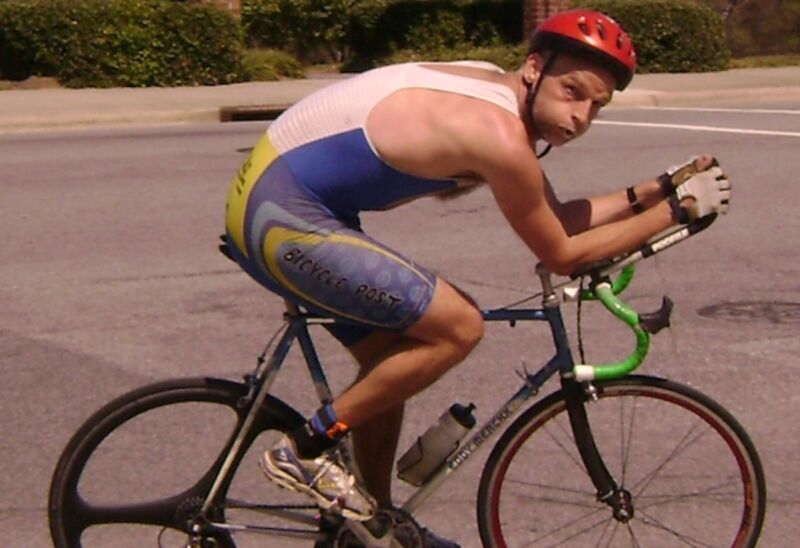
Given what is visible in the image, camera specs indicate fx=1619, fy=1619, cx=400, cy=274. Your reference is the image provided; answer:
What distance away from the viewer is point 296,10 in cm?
2675

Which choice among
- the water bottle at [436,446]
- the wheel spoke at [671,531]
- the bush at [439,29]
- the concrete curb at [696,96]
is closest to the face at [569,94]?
the water bottle at [436,446]

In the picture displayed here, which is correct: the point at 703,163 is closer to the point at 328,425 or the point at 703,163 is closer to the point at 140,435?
the point at 328,425

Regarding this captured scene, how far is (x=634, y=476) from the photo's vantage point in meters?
4.66

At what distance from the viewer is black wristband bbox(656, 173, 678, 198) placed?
4.16 m

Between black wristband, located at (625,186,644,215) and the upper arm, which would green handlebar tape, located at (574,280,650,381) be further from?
black wristband, located at (625,186,644,215)

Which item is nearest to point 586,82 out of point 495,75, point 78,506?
point 495,75

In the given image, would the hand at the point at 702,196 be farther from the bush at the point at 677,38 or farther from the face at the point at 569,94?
the bush at the point at 677,38

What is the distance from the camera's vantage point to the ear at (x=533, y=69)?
3891 millimetres

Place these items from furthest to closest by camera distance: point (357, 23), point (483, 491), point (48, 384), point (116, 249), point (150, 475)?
point (357, 23), point (116, 249), point (48, 384), point (150, 475), point (483, 491)

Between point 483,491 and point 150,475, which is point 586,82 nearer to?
point 483,491

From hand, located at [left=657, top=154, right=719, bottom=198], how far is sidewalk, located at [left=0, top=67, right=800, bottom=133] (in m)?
14.0

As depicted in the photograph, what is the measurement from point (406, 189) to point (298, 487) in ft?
2.62

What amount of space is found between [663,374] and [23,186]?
6.65 meters

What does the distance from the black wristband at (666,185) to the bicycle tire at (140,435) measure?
3.68ft
